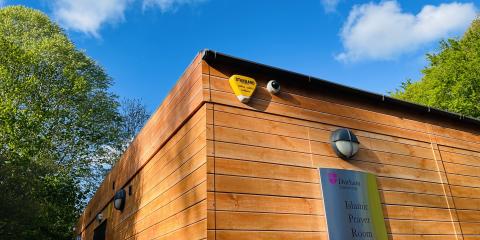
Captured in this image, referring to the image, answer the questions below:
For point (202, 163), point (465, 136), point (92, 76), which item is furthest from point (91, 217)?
point (92, 76)

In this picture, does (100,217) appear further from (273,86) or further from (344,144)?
(344,144)

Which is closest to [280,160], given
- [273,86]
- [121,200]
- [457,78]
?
[273,86]

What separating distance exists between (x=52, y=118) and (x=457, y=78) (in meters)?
17.4

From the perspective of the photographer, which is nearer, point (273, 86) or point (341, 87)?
point (273, 86)

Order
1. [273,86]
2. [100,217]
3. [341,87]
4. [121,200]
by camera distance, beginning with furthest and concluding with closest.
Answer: [100,217]
[121,200]
[341,87]
[273,86]

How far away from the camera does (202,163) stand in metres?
3.32

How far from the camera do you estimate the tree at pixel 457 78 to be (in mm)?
14414

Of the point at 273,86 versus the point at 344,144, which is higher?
the point at 273,86

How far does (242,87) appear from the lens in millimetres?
3760

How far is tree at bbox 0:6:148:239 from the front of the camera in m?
12.4

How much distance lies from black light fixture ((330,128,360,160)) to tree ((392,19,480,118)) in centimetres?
1222

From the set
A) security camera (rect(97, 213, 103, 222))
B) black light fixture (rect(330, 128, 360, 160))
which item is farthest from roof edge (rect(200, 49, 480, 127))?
security camera (rect(97, 213, 103, 222))

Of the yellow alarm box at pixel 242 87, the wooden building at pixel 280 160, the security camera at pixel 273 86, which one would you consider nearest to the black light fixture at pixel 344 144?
the wooden building at pixel 280 160

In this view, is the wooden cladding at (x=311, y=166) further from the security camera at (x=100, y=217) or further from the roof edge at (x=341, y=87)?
the security camera at (x=100, y=217)
